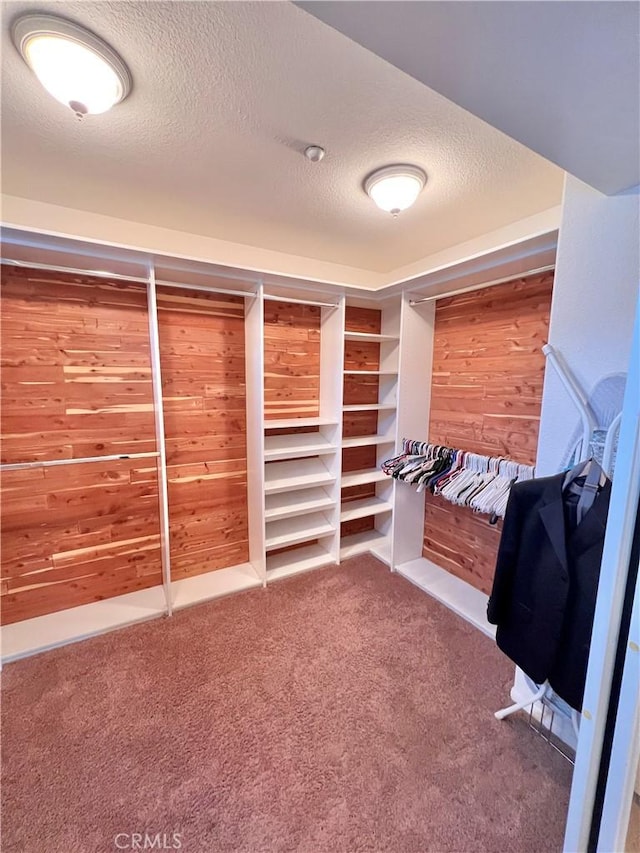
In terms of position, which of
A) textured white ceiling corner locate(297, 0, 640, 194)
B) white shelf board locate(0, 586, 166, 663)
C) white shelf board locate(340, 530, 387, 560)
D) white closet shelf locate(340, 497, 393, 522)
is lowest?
white shelf board locate(0, 586, 166, 663)

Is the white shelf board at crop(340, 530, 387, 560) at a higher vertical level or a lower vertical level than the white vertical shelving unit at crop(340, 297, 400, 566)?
lower

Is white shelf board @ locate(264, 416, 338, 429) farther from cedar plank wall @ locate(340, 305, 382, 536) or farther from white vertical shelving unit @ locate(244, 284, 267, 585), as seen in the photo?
cedar plank wall @ locate(340, 305, 382, 536)

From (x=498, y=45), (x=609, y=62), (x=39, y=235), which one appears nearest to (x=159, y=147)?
(x=39, y=235)

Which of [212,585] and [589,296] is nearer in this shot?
[589,296]

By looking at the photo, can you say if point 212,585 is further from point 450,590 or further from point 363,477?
point 450,590

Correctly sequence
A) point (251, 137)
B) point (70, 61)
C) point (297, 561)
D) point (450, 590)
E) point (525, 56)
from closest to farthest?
point (525, 56)
point (70, 61)
point (251, 137)
point (450, 590)
point (297, 561)

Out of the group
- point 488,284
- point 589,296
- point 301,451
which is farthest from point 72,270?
point 589,296

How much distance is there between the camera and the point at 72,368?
221 cm

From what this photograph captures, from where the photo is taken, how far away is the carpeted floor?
4.04 feet

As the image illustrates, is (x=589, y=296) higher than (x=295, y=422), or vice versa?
(x=589, y=296)

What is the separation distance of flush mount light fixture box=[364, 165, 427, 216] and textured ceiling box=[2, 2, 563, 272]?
47 mm

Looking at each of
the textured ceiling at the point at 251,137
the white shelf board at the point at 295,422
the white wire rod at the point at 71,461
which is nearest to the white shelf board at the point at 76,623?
the white wire rod at the point at 71,461

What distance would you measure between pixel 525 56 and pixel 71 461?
264 cm

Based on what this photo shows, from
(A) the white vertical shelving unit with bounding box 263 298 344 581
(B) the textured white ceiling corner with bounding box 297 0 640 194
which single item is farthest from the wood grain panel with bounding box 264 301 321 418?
(B) the textured white ceiling corner with bounding box 297 0 640 194
